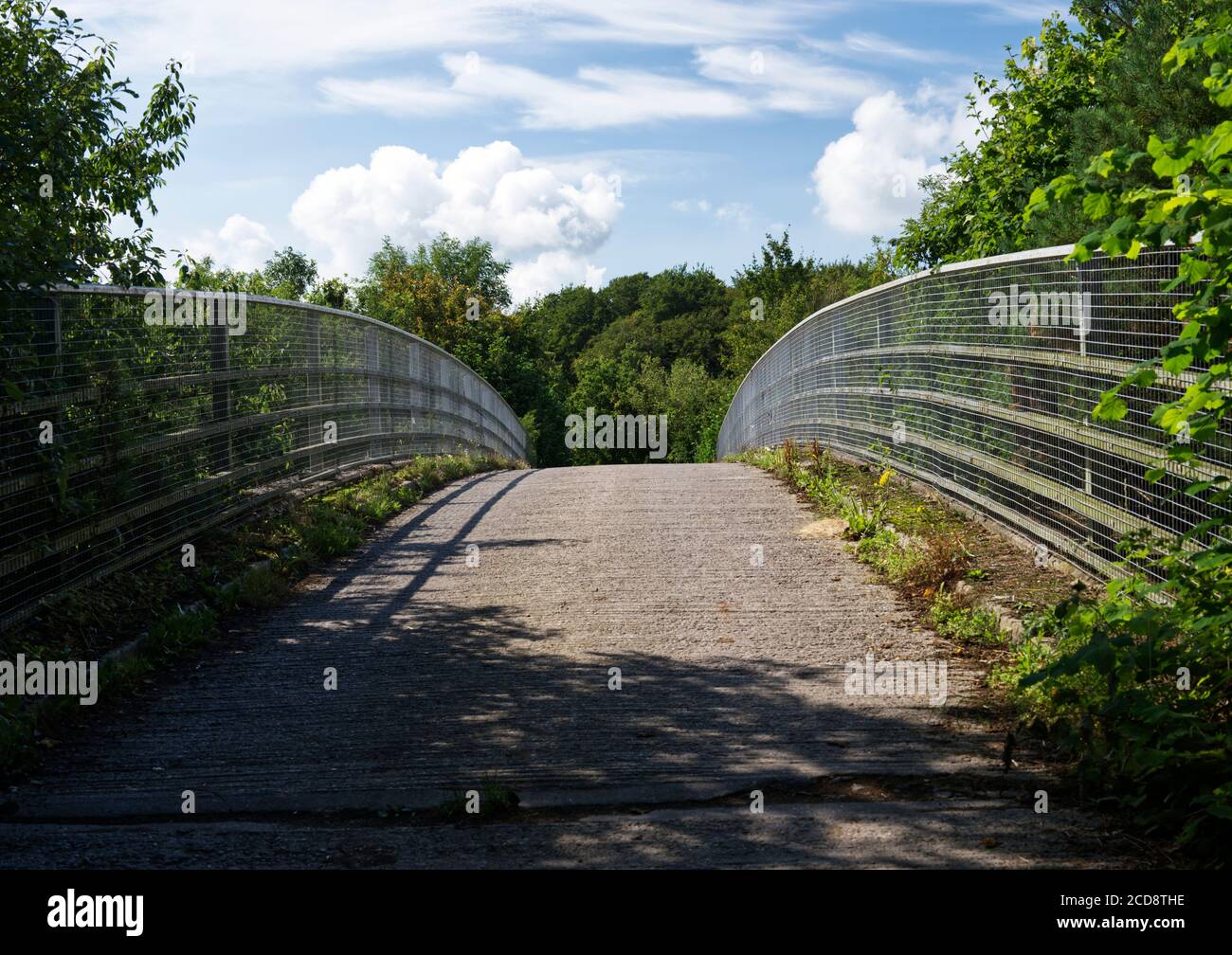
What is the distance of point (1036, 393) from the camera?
23.7 feet

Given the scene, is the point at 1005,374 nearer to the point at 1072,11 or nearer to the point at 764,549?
the point at 764,549

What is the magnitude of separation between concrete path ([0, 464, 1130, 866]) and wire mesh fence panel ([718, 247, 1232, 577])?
42.8 inches

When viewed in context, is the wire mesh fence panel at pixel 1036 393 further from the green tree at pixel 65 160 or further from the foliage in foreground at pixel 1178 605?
the green tree at pixel 65 160

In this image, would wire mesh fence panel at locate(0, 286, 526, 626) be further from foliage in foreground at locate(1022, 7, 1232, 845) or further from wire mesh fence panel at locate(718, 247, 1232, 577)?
wire mesh fence panel at locate(718, 247, 1232, 577)

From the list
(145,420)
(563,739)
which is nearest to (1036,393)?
(563,739)

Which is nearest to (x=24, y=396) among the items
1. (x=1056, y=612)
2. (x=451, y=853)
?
(x=451, y=853)

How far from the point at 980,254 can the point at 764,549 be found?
898 centimetres

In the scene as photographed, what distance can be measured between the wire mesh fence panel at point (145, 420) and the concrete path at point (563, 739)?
36.5 inches

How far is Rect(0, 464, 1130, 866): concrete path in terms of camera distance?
3.88 metres

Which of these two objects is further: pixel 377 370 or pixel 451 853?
pixel 377 370

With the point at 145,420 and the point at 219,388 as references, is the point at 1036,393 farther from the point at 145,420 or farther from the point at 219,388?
the point at 219,388

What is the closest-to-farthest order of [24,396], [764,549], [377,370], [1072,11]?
1. [24,396]
2. [764,549]
3. [377,370]
4. [1072,11]

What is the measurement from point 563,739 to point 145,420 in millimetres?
3846

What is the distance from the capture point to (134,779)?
471cm
